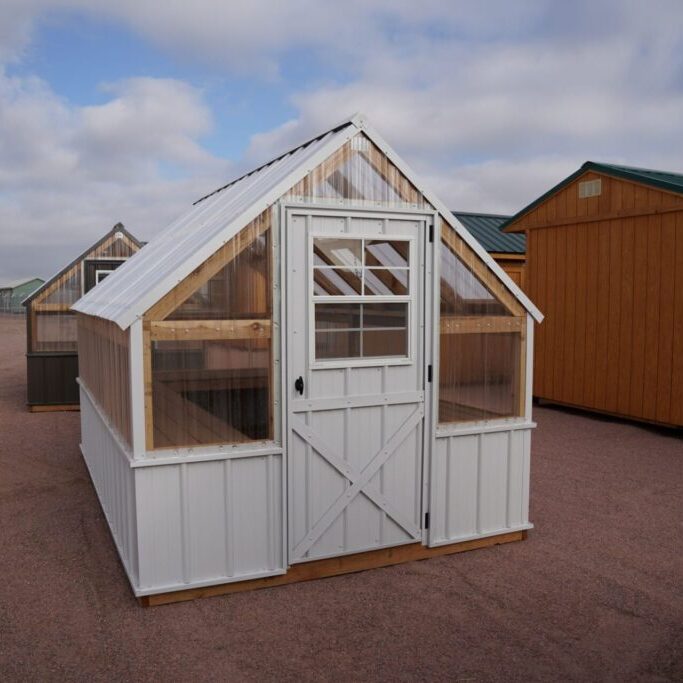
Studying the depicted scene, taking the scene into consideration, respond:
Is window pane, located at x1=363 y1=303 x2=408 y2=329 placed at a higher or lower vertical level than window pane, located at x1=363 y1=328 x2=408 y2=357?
higher

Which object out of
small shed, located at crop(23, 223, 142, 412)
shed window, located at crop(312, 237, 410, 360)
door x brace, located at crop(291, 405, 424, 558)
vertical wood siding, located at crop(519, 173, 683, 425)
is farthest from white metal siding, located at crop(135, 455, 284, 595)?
small shed, located at crop(23, 223, 142, 412)

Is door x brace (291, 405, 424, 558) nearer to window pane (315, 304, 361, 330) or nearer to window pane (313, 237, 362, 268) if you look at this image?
window pane (315, 304, 361, 330)

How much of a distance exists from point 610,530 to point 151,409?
4.32 m

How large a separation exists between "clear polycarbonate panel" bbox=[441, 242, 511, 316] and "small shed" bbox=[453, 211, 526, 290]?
10.8 meters

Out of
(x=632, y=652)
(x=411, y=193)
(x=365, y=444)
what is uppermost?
(x=411, y=193)

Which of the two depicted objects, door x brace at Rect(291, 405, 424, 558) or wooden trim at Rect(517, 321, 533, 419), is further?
wooden trim at Rect(517, 321, 533, 419)

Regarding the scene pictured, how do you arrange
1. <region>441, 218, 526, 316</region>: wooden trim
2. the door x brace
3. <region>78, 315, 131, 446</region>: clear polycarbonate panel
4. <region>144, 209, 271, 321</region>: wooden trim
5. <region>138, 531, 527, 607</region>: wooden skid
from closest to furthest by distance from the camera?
<region>144, 209, 271, 321</region>: wooden trim < <region>138, 531, 527, 607</region>: wooden skid < <region>78, 315, 131, 446</region>: clear polycarbonate panel < the door x brace < <region>441, 218, 526, 316</region>: wooden trim

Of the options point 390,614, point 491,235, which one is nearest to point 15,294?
point 491,235

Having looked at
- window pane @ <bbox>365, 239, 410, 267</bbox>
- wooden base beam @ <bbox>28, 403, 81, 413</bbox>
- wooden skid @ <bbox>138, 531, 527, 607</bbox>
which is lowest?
wooden skid @ <bbox>138, 531, 527, 607</bbox>

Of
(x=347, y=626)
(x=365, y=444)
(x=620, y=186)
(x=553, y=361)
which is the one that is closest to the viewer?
(x=347, y=626)

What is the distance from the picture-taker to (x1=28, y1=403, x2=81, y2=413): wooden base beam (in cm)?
1295

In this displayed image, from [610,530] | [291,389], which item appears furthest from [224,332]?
[610,530]

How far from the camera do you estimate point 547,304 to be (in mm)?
13148

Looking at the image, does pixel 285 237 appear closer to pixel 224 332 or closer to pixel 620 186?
pixel 224 332
